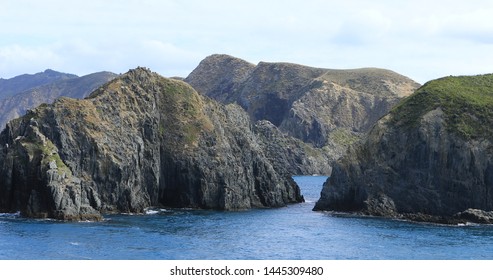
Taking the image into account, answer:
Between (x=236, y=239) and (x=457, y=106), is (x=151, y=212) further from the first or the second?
(x=457, y=106)

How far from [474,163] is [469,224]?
46.4ft

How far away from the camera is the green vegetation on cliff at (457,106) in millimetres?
145000

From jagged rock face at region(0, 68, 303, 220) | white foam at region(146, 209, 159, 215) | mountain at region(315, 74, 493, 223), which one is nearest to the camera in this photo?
jagged rock face at region(0, 68, 303, 220)

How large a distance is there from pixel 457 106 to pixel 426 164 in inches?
674

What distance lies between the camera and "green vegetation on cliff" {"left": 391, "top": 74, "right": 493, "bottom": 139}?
145m

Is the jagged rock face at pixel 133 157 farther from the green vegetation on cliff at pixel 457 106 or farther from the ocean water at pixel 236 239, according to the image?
the green vegetation on cliff at pixel 457 106

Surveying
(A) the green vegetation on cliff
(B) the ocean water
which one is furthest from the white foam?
(A) the green vegetation on cliff

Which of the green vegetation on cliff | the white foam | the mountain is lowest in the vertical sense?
the white foam

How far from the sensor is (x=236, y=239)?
109438 mm

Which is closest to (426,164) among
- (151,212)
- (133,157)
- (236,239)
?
(236,239)

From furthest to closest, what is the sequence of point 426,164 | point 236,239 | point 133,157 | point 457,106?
point 457,106 < point 133,157 < point 426,164 < point 236,239

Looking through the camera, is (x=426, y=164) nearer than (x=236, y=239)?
No

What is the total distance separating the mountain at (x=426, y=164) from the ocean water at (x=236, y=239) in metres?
9.66

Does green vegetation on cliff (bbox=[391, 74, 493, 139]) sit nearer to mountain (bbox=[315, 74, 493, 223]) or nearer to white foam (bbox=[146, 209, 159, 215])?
mountain (bbox=[315, 74, 493, 223])
